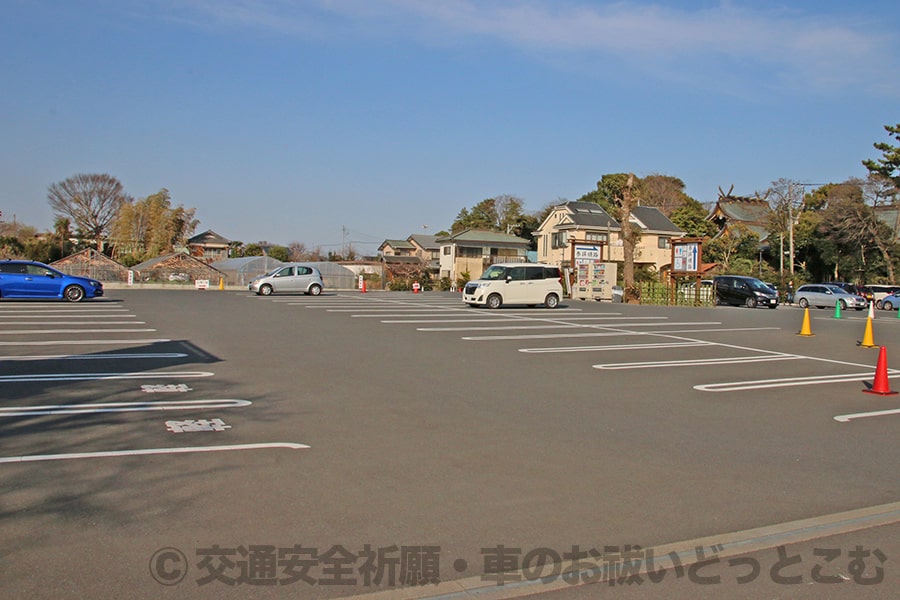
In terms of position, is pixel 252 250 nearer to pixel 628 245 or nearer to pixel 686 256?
pixel 628 245

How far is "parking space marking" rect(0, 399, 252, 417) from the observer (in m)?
8.09

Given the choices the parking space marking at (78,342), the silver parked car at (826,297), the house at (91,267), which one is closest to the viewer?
the parking space marking at (78,342)

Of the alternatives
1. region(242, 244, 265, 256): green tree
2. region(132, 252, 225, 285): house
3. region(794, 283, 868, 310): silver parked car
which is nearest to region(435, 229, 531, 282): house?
region(132, 252, 225, 285): house

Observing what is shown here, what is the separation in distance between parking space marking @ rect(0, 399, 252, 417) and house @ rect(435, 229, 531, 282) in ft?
188

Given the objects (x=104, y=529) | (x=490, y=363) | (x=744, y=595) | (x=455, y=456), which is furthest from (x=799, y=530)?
(x=490, y=363)

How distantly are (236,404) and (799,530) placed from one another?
6380 millimetres

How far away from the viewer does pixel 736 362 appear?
1427 cm

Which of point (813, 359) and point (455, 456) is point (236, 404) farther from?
point (813, 359)

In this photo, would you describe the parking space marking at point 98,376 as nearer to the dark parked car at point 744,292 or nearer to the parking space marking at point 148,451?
the parking space marking at point 148,451

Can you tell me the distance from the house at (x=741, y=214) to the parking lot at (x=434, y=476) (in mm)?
53442

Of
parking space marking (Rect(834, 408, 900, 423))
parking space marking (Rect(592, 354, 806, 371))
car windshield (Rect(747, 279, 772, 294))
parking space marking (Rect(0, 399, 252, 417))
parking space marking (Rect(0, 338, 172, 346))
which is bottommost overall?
parking space marking (Rect(834, 408, 900, 423))

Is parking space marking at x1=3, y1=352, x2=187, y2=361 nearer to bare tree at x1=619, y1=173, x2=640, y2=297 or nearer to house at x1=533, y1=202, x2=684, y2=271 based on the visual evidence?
bare tree at x1=619, y1=173, x2=640, y2=297

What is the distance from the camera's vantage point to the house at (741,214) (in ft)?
208

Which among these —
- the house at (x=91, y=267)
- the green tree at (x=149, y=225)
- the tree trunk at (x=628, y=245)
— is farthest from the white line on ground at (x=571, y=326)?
the green tree at (x=149, y=225)
